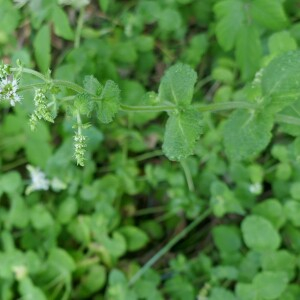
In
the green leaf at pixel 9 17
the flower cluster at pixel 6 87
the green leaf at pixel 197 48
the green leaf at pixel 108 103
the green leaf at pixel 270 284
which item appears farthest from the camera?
the green leaf at pixel 197 48

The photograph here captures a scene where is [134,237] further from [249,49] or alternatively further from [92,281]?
[249,49]

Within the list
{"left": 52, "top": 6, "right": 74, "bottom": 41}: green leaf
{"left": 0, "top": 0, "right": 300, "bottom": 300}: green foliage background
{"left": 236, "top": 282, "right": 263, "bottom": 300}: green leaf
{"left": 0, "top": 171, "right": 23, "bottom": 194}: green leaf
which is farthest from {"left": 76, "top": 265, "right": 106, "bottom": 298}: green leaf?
{"left": 52, "top": 6, "right": 74, "bottom": 41}: green leaf

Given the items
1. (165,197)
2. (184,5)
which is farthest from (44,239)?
(184,5)

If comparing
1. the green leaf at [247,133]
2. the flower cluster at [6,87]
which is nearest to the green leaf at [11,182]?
the green leaf at [247,133]

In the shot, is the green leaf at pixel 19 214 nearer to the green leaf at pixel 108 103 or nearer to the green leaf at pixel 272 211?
the green leaf at pixel 272 211

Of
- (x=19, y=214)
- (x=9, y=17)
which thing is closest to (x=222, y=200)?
(x=19, y=214)

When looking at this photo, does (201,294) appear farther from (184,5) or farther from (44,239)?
(184,5)
